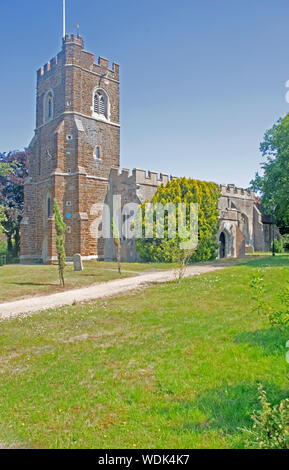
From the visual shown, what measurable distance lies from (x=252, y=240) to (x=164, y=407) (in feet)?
111

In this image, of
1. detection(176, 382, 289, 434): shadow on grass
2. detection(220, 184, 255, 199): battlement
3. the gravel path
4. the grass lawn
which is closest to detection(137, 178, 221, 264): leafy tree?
the gravel path

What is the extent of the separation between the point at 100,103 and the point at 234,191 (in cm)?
1518

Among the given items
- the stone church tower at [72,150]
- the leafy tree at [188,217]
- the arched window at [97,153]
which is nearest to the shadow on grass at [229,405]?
the leafy tree at [188,217]

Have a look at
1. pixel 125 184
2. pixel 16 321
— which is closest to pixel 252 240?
pixel 125 184

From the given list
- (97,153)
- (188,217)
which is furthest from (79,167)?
(188,217)

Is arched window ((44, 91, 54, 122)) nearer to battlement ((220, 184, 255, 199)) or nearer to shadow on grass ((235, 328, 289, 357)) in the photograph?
battlement ((220, 184, 255, 199))

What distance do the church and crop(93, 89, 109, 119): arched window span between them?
0.27ft

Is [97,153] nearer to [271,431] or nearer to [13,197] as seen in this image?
[13,197]

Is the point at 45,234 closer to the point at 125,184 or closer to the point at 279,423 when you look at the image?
the point at 125,184

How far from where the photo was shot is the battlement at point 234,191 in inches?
1270

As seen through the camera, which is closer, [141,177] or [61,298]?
[61,298]

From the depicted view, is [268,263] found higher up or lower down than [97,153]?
lower down

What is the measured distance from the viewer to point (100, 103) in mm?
29219
